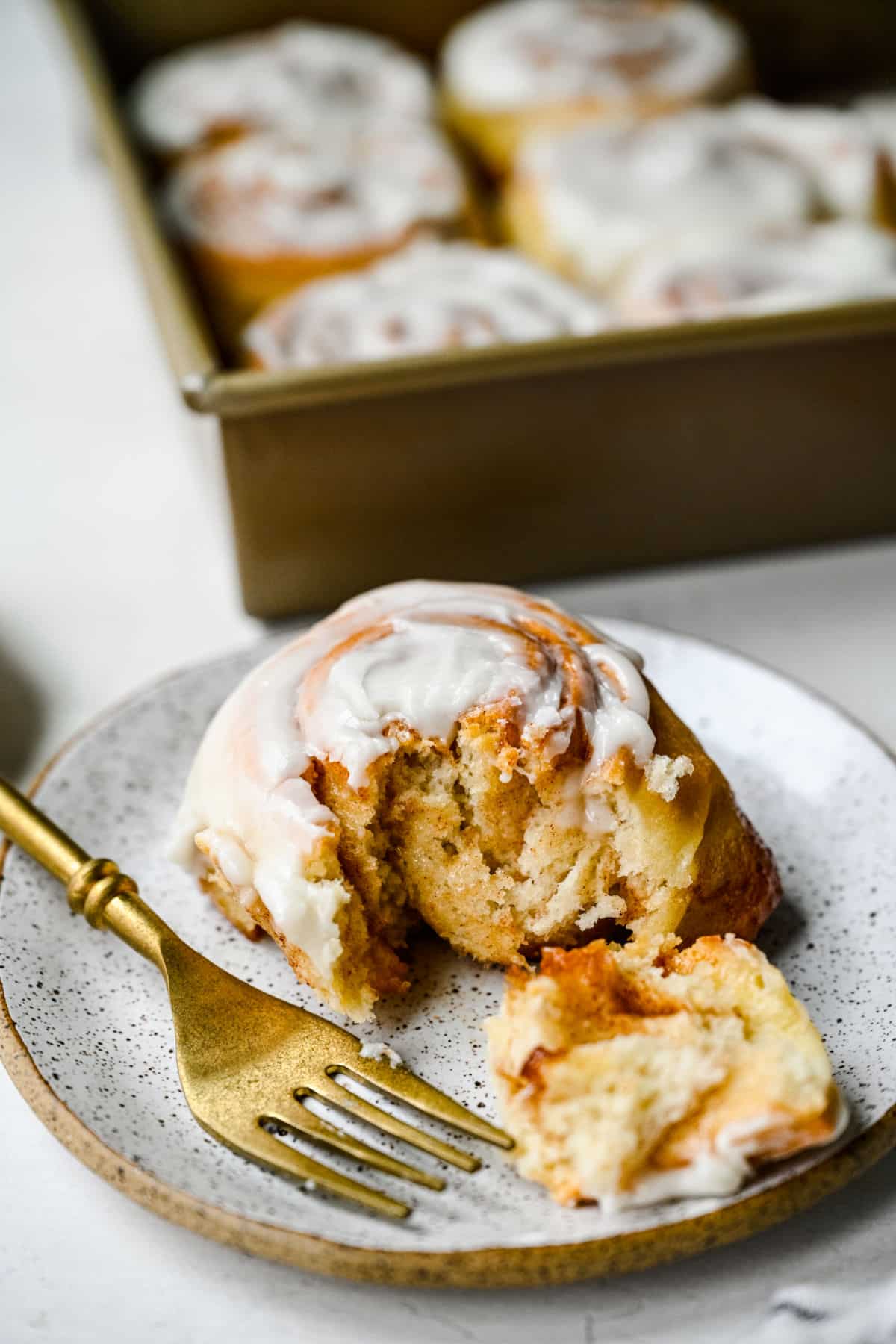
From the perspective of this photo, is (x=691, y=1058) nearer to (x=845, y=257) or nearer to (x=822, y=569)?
(x=822, y=569)

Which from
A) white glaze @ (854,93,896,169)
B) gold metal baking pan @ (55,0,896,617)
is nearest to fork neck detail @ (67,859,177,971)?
gold metal baking pan @ (55,0,896,617)

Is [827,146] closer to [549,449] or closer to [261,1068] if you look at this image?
[549,449]

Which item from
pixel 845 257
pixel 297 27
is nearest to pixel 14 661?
pixel 845 257

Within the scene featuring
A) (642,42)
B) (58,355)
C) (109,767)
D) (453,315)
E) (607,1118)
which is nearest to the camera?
(607,1118)

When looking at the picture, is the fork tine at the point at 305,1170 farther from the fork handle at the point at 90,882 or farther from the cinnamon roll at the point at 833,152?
the cinnamon roll at the point at 833,152

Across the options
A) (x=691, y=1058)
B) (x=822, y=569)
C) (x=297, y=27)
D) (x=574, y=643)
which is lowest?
(x=822, y=569)

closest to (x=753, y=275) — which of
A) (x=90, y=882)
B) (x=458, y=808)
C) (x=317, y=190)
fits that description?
(x=317, y=190)
